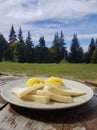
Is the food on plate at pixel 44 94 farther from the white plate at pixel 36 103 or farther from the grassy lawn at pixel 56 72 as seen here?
the grassy lawn at pixel 56 72

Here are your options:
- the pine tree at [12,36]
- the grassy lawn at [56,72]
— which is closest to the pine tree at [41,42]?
the pine tree at [12,36]

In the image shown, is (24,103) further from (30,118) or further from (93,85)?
(93,85)

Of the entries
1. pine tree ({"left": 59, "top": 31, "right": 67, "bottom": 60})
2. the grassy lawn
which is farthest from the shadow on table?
pine tree ({"left": 59, "top": 31, "right": 67, "bottom": 60})

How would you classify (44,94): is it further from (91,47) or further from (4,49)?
(91,47)

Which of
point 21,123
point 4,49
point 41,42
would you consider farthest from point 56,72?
point 41,42

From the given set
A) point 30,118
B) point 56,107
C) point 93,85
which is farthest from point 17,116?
point 93,85
